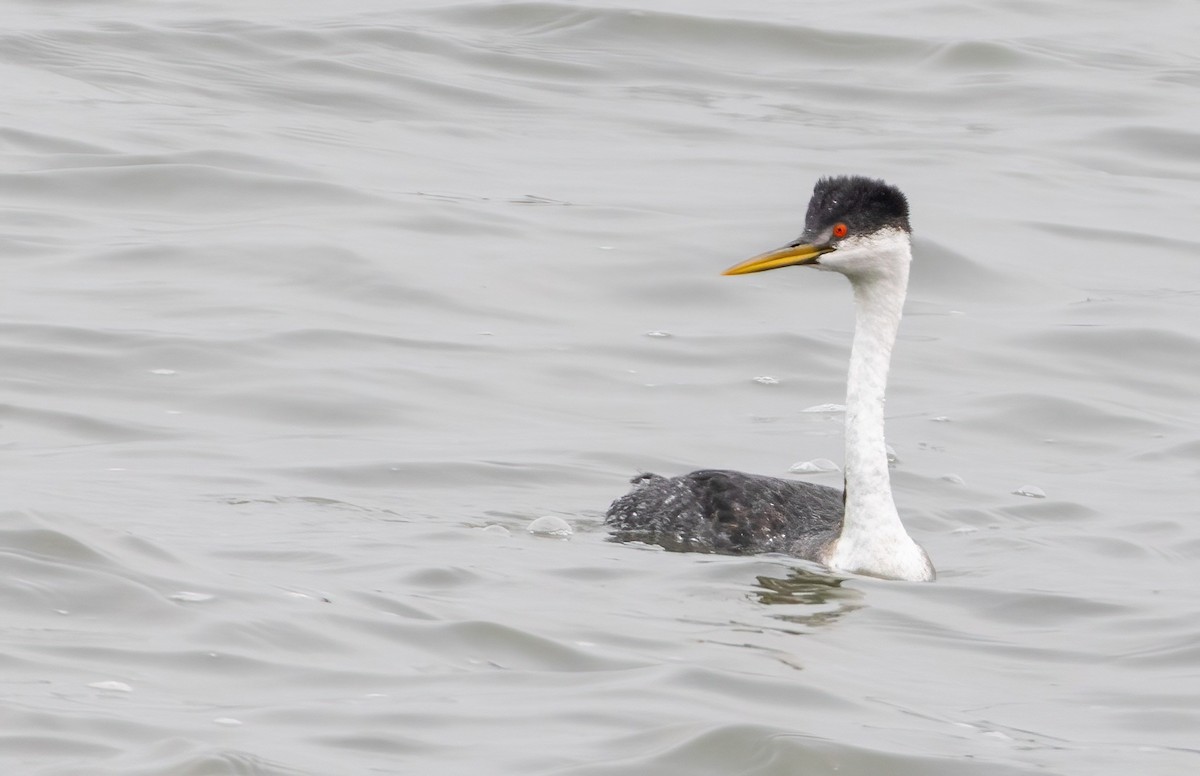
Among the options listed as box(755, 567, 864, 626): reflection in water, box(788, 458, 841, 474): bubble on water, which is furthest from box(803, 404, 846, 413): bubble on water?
box(755, 567, 864, 626): reflection in water

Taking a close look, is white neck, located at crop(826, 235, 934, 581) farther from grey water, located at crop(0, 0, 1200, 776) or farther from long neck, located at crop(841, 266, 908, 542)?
grey water, located at crop(0, 0, 1200, 776)

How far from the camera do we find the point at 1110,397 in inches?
514

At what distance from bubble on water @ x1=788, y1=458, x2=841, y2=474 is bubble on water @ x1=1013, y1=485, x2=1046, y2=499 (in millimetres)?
1045

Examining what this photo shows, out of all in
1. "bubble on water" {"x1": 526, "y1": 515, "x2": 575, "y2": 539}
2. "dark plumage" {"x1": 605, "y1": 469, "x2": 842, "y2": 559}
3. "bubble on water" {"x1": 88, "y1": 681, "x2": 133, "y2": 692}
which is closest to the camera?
"bubble on water" {"x1": 88, "y1": 681, "x2": 133, "y2": 692}

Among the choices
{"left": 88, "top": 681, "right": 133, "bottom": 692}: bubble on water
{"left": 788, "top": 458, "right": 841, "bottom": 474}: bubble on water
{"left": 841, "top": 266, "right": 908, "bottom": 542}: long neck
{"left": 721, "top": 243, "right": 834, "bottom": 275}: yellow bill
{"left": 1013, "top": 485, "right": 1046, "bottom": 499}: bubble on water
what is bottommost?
{"left": 788, "top": 458, "right": 841, "bottom": 474}: bubble on water

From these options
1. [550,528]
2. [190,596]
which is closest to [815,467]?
[550,528]

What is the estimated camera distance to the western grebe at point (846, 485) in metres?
8.80

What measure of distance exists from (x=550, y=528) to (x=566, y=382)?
287cm

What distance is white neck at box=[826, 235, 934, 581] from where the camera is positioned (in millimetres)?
8922

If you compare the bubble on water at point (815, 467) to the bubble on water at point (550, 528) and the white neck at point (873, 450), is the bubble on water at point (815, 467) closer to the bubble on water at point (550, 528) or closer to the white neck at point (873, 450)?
the bubble on water at point (550, 528)

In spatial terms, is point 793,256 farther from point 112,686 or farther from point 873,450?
point 112,686

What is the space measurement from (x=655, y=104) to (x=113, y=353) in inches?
326

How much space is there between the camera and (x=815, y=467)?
450 inches

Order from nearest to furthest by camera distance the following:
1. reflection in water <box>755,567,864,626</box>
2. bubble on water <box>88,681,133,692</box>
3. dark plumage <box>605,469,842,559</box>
→ bubble on water <box>88,681,133,692</box>
reflection in water <box>755,567,864,626</box>
dark plumage <box>605,469,842,559</box>
